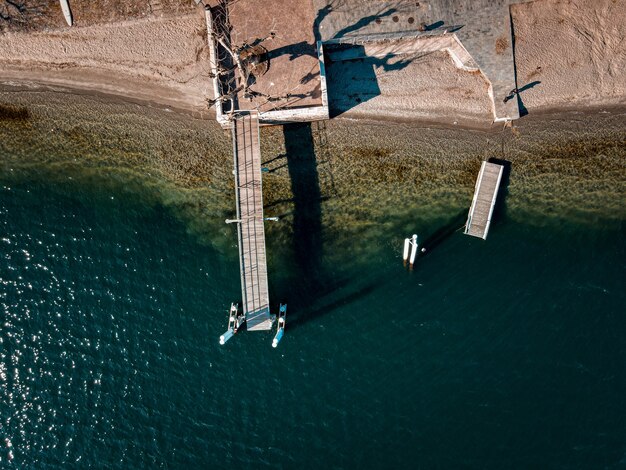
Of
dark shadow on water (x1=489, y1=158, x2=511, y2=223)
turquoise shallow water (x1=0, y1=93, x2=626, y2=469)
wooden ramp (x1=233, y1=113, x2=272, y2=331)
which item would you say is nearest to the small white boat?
turquoise shallow water (x1=0, y1=93, x2=626, y2=469)

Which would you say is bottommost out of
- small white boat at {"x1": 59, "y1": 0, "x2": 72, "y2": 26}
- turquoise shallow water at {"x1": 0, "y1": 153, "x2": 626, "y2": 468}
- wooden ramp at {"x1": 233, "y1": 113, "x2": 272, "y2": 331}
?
turquoise shallow water at {"x1": 0, "y1": 153, "x2": 626, "y2": 468}

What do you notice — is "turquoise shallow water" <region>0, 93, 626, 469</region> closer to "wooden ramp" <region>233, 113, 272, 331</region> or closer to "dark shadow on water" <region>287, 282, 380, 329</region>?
"dark shadow on water" <region>287, 282, 380, 329</region>

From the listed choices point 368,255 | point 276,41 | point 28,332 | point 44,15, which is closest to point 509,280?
point 368,255

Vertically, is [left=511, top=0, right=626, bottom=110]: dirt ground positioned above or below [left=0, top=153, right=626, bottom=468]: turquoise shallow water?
above

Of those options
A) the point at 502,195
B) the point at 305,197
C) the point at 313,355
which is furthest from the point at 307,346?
the point at 502,195

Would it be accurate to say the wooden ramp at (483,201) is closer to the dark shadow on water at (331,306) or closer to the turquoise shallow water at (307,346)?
the turquoise shallow water at (307,346)

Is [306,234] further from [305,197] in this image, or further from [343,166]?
[343,166]

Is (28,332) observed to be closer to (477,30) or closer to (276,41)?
(276,41)

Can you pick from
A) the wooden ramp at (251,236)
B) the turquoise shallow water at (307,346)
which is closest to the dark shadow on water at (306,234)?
the turquoise shallow water at (307,346)
